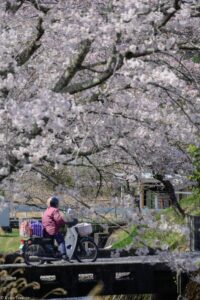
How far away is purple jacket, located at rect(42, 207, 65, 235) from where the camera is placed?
388 inches

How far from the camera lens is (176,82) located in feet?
18.6

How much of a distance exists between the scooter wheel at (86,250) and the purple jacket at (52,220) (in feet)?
1.83

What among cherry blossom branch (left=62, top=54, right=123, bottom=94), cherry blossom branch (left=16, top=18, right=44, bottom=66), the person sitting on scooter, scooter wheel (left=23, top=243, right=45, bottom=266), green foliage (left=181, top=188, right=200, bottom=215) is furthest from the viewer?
green foliage (left=181, top=188, right=200, bottom=215)


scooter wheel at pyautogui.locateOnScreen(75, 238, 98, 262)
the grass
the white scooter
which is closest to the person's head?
the grass

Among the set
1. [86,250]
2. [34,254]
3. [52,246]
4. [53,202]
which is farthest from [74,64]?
[86,250]

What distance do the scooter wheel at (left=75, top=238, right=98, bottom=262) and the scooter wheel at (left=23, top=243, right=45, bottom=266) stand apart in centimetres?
58

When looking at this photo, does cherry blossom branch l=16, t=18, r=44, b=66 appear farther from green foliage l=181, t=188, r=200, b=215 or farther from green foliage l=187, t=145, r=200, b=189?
green foliage l=181, t=188, r=200, b=215

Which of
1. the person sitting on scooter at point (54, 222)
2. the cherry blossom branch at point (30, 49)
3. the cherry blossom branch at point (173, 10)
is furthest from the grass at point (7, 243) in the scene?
the cherry blossom branch at point (173, 10)

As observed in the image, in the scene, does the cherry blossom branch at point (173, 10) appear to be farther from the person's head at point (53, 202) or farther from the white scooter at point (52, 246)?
the white scooter at point (52, 246)

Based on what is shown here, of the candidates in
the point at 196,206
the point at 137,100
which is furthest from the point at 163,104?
the point at 196,206

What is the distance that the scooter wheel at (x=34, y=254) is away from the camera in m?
10.4

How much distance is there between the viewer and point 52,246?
10.5 meters

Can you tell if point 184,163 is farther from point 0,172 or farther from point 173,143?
point 0,172

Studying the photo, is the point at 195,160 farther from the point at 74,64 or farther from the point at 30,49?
the point at 74,64
